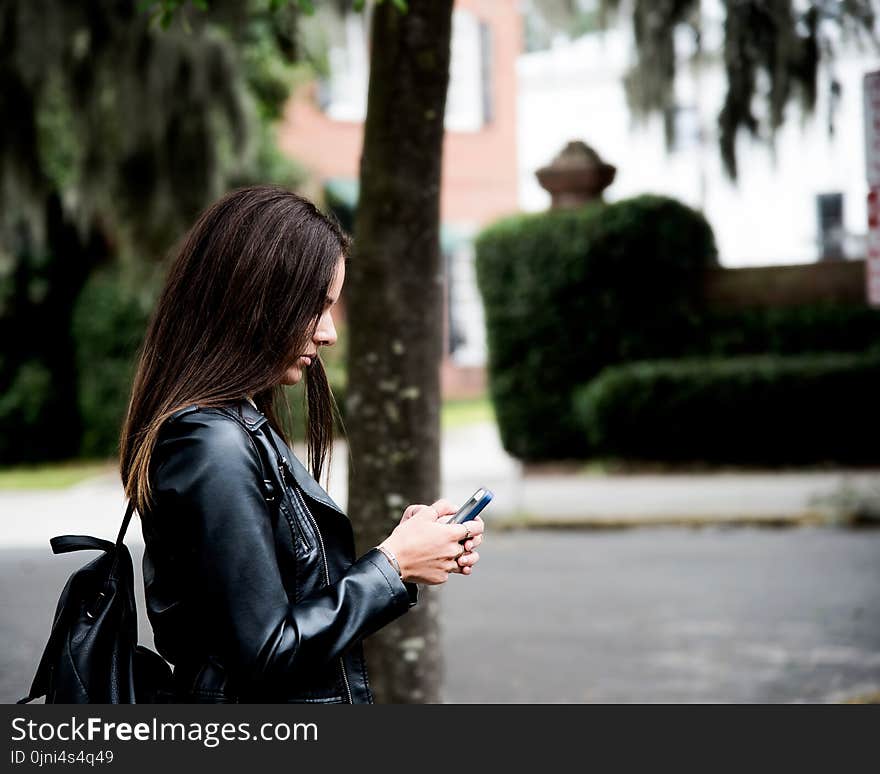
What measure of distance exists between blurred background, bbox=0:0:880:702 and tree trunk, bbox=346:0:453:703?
13.0 inches

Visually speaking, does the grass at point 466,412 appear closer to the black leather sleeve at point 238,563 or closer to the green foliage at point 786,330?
the green foliage at point 786,330

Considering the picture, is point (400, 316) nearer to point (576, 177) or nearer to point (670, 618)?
point (670, 618)

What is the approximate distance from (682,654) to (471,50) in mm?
19823

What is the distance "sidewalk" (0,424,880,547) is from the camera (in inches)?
404

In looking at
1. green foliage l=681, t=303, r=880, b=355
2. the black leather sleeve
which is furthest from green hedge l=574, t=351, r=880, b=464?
the black leather sleeve

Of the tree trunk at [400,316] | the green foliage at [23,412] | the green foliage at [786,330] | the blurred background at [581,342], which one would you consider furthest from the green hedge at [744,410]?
the tree trunk at [400,316]

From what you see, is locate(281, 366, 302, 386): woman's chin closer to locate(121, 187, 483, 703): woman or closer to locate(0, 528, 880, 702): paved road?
locate(121, 187, 483, 703): woman

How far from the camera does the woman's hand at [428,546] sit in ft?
6.59

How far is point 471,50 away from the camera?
24.2 metres

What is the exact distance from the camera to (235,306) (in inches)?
78.5

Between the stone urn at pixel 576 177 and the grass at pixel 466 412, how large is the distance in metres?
4.66

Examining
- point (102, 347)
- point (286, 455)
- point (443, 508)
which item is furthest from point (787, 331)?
point (286, 455)

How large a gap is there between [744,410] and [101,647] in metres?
11.7
